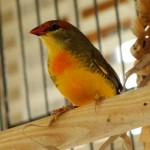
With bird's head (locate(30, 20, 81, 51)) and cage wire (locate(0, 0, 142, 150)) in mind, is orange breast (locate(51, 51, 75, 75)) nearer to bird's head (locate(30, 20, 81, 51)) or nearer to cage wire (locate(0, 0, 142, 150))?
bird's head (locate(30, 20, 81, 51))

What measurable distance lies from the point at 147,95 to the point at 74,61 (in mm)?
265

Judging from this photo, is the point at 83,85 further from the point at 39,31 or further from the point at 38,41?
the point at 38,41

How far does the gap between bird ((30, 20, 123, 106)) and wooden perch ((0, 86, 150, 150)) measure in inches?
4.4

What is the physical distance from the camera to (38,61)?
2678 millimetres

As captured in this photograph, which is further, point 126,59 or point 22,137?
point 126,59

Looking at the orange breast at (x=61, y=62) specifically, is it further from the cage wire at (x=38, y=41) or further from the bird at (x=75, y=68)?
the cage wire at (x=38, y=41)

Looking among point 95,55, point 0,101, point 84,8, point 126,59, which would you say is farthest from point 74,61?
point 84,8

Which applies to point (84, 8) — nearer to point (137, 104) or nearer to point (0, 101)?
point (0, 101)

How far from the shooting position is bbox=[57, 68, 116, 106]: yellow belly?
1.03 meters

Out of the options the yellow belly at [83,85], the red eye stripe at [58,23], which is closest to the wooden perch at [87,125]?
the yellow belly at [83,85]

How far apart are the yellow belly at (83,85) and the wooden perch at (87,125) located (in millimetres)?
107

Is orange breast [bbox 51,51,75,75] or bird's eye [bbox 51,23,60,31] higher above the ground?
bird's eye [bbox 51,23,60,31]

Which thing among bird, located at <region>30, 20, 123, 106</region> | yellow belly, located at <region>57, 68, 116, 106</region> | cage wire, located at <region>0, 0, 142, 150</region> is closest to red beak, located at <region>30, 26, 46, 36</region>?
bird, located at <region>30, 20, 123, 106</region>

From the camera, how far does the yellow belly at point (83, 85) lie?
3.38 feet
